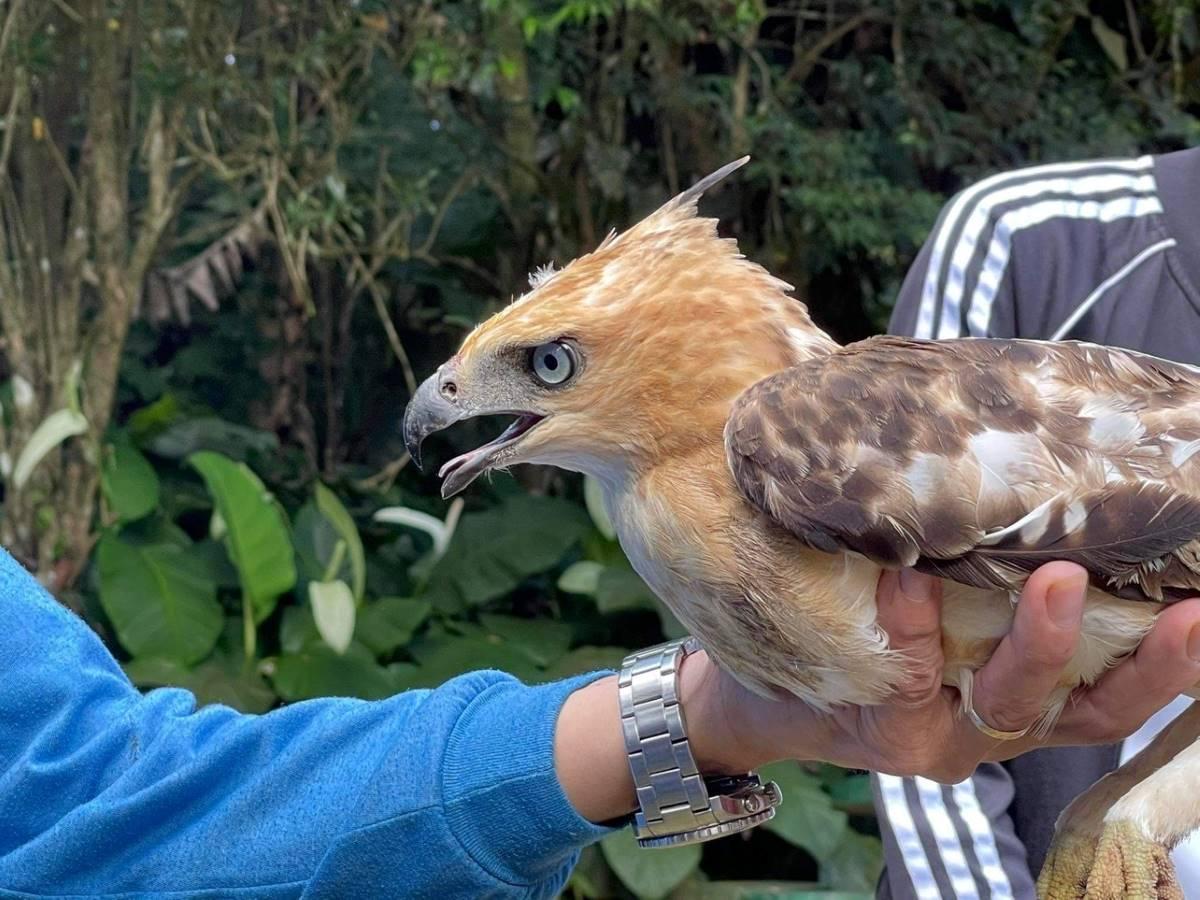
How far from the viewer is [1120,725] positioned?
74.2 inches

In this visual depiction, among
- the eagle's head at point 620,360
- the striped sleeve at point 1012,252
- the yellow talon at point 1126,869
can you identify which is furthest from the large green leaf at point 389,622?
the yellow talon at point 1126,869

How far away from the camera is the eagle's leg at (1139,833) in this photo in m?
1.94

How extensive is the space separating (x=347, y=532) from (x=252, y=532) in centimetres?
39

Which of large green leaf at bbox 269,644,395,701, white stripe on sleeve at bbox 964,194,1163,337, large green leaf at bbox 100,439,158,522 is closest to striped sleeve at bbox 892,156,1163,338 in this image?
white stripe on sleeve at bbox 964,194,1163,337

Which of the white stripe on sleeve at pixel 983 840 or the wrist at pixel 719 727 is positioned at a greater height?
the wrist at pixel 719 727

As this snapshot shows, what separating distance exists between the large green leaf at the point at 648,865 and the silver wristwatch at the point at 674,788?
2802 millimetres

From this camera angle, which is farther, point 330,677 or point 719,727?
point 330,677

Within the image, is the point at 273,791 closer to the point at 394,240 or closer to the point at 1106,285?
the point at 1106,285

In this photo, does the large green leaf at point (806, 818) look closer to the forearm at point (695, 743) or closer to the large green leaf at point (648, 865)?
the large green leaf at point (648, 865)

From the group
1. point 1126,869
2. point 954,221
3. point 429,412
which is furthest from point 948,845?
point 429,412

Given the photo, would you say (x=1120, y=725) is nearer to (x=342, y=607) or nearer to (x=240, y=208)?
(x=342, y=607)

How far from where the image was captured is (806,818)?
5.02 meters

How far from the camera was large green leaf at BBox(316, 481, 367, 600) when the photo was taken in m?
5.53

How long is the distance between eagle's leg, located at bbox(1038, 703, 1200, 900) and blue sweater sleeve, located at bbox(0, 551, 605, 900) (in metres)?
0.67
